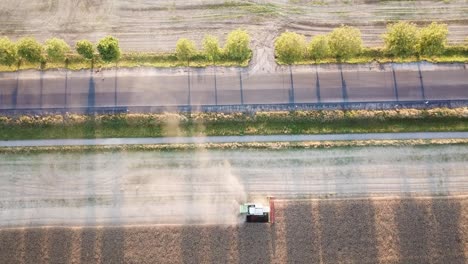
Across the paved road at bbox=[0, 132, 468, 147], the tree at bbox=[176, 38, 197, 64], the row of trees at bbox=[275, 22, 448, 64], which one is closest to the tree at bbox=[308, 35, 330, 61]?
the row of trees at bbox=[275, 22, 448, 64]

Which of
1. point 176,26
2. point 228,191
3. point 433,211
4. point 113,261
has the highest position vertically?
point 176,26

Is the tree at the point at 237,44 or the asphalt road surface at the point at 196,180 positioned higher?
the tree at the point at 237,44

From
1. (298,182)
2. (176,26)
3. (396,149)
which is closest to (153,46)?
(176,26)

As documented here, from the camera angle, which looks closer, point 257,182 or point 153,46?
point 257,182

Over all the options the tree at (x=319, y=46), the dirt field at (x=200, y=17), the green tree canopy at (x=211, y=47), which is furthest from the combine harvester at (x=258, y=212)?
the dirt field at (x=200, y=17)

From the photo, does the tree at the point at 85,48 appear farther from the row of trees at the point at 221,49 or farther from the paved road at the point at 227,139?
the paved road at the point at 227,139

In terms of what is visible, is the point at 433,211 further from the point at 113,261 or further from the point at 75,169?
the point at 75,169
